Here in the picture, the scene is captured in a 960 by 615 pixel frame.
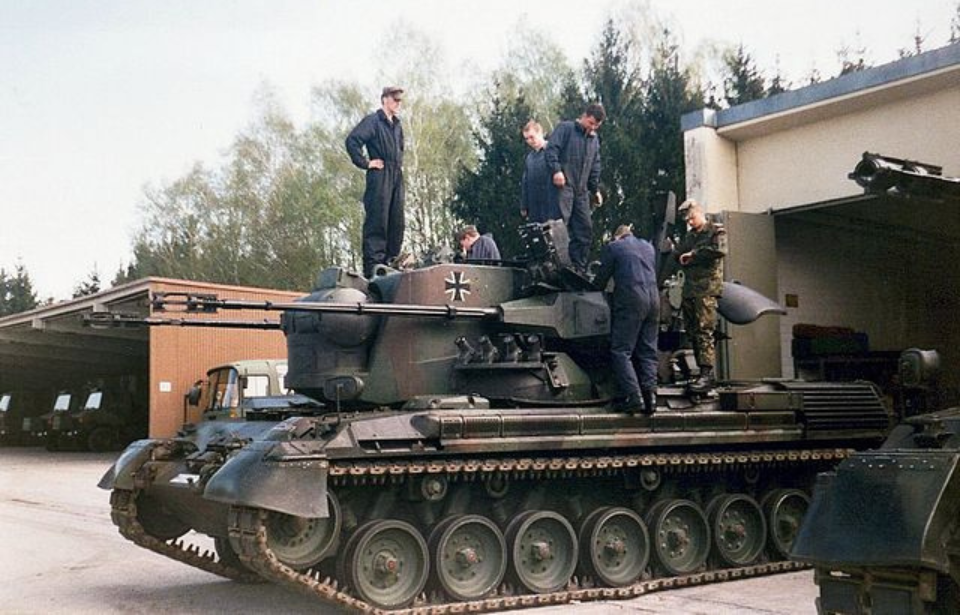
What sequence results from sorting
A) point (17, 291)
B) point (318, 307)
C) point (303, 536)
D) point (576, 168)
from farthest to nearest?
point (17, 291)
point (576, 168)
point (318, 307)
point (303, 536)

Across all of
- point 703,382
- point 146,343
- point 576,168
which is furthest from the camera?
point 146,343

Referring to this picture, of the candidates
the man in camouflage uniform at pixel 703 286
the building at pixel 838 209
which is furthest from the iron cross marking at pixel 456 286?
the building at pixel 838 209

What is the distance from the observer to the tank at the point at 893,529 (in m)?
5.76

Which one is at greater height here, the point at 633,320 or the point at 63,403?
the point at 633,320

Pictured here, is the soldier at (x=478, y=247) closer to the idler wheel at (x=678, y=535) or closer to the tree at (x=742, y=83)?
the idler wheel at (x=678, y=535)

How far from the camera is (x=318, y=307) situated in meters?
9.55

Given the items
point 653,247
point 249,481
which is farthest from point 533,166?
point 249,481

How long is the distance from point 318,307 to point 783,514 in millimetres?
5133

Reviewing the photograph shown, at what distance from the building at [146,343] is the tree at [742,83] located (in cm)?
1385

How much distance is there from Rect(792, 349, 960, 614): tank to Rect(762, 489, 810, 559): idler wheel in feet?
16.4

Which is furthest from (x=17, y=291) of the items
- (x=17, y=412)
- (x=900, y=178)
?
(x=900, y=178)

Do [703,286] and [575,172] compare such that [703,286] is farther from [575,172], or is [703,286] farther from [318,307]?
[318,307]

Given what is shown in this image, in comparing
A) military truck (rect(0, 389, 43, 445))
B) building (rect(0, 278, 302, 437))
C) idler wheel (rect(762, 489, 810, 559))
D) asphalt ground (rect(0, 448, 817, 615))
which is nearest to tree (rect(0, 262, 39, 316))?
military truck (rect(0, 389, 43, 445))

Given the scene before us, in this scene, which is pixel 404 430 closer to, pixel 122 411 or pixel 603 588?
pixel 603 588
